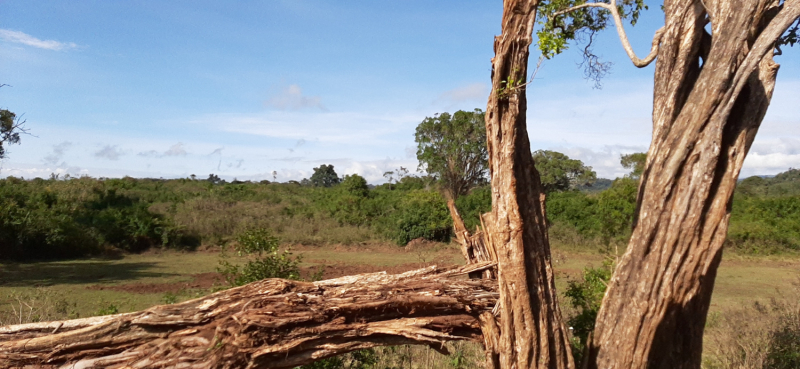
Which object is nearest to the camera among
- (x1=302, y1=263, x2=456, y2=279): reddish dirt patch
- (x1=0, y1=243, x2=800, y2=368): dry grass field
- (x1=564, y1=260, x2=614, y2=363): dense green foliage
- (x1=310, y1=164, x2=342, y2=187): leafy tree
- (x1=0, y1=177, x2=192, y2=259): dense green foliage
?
(x1=564, y1=260, x2=614, y2=363): dense green foliage

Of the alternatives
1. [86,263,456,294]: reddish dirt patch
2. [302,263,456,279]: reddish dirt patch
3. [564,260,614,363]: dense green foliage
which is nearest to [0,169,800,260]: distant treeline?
[302,263,456,279]: reddish dirt patch

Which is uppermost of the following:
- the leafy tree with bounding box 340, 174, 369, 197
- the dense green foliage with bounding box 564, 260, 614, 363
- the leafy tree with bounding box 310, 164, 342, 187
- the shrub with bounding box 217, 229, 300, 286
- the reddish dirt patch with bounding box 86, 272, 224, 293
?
the leafy tree with bounding box 310, 164, 342, 187

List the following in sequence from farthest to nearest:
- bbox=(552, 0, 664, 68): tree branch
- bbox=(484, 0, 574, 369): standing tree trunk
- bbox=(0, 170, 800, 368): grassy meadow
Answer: bbox=(0, 170, 800, 368): grassy meadow
bbox=(552, 0, 664, 68): tree branch
bbox=(484, 0, 574, 369): standing tree trunk

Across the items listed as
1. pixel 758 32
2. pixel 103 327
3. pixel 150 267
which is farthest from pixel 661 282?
pixel 150 267

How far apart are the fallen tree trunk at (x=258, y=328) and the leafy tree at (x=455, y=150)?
858 inches

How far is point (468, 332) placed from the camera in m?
4.10

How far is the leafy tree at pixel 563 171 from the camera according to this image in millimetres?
31453

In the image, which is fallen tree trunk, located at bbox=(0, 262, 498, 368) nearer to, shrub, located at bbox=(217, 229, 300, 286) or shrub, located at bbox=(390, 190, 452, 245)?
shrub, located at bbox=(217, 229, 300, 286)

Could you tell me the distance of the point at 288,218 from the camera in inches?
945

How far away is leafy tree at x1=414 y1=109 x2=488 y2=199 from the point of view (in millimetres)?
25953

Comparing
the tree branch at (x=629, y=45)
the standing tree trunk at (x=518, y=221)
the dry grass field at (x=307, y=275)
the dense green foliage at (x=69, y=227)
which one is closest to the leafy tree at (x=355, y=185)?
the dry grass field at (x=307, y=275)

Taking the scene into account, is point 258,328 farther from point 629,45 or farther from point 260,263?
point 629,45

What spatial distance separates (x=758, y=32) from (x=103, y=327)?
15.9ft

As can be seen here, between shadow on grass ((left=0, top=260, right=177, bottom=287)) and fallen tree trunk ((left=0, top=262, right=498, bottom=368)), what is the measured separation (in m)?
10.5
